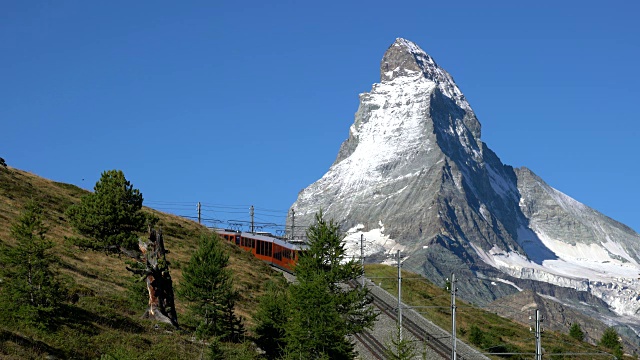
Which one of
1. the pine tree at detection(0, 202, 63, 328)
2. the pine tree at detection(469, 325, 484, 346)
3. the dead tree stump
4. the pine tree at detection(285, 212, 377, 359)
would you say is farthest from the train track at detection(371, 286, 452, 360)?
the pine tree at detection(0, 202, 63, 328)

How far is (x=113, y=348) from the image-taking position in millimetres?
49562

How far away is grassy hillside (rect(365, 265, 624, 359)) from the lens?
106831 mm

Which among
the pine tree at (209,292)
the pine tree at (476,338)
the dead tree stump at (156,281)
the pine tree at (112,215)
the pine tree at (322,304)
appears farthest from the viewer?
the pine tree at (476,338)

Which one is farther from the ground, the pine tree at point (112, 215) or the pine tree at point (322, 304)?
the pine tree at point (112, 215)

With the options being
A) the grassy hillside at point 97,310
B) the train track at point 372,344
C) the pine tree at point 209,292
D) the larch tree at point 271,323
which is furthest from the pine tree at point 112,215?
the train track at point 372,344

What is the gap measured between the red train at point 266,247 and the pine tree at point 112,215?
3938 centimetres

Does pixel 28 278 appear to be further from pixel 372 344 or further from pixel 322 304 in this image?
pixel 372 344

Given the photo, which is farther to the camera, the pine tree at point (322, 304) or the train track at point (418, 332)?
the train track at point (418, 332)

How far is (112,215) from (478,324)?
61.4 meters

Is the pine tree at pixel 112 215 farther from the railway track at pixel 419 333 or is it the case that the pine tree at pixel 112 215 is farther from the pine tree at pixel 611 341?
the pine tree at pixel 611 341

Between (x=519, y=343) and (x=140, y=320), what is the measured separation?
7221 centimetres

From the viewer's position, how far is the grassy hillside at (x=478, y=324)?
10683cm

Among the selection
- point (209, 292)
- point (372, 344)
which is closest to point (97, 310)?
point (209, 292)

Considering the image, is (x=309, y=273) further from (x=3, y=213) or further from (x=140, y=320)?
(x=3, y=213)
